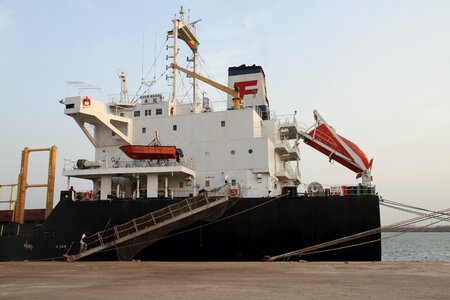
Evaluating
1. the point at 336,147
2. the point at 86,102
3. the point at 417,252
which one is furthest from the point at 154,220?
the point at 417,252

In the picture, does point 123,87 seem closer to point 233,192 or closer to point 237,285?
point 233,192

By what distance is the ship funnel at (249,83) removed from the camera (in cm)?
2433

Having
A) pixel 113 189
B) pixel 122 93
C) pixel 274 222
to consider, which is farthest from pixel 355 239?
pixel 122 93

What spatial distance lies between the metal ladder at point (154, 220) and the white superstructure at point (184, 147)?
1.50 meters

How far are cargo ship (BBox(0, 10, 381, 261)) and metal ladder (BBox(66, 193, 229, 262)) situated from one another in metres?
0.05

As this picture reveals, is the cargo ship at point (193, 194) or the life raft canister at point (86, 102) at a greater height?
the life raft canister at point (86, 102)

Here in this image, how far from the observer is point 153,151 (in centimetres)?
1909

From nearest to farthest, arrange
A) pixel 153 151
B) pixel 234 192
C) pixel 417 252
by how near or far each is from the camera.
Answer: pixel 234 192 < pixel 153 151 < pixel 417 252

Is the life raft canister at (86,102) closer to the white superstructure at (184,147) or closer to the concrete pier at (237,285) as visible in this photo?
the white superstructure at (184,147)

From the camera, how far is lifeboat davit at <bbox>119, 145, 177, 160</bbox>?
19109 mm

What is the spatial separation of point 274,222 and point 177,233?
13.0 feet

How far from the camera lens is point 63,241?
60.5 feet

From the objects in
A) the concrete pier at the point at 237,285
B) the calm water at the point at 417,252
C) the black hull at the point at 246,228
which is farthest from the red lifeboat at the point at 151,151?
the calm water at the point at 417,252

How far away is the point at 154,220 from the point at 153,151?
11.3 ft
